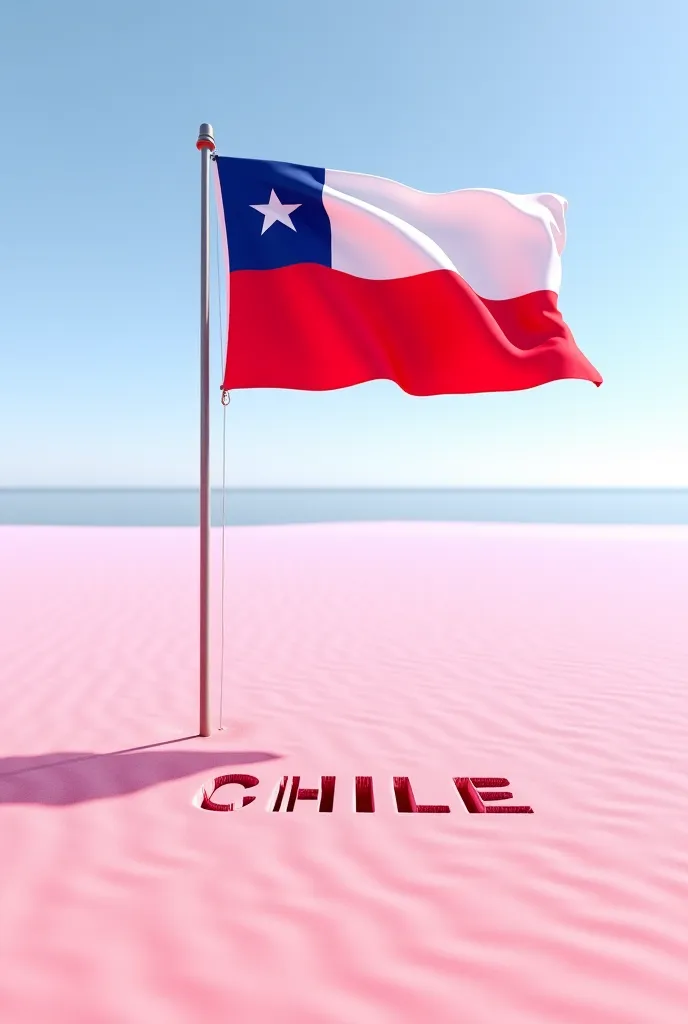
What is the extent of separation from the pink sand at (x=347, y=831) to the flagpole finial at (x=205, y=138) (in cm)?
443

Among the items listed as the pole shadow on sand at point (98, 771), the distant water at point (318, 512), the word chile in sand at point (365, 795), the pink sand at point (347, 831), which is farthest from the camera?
the distant water at point (318, 512)

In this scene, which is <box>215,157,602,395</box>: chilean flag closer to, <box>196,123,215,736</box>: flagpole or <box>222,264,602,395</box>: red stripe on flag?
<box>222,264,602,395</box>: red stripe on flag

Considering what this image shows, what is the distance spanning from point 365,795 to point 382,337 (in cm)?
323

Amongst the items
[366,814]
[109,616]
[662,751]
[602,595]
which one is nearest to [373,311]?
[366,814]

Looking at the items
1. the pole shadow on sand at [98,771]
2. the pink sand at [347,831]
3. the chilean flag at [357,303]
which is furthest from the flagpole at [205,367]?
the pink sand at [347,831]

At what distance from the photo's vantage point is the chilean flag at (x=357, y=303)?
4301 millimetres

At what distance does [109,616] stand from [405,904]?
24.4 feet

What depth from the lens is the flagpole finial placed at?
13.9 feet

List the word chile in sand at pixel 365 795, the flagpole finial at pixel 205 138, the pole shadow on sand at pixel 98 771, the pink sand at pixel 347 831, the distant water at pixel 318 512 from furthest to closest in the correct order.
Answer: the distant water at pixel 318 512, the flagpole finial at pixel 205 138, the pole shadow on sand at pixel 98 771, the word chile in sand at pixel 365 795, the pink sand at pixel 347 831

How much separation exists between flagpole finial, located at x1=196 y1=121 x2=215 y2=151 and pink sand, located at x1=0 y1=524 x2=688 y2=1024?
4.43 meters

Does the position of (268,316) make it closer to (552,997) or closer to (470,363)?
(470,363)

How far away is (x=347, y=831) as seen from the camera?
137 inches

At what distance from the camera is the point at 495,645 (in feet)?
25.1

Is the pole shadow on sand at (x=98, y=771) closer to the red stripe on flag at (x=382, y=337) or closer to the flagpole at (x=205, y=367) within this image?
the flagpole at (x=205, y=367)
